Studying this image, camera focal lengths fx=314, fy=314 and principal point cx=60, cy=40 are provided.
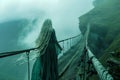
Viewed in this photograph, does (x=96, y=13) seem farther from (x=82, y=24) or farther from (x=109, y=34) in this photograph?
(x=109, y=34)

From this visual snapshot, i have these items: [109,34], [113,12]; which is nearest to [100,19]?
[113,12]

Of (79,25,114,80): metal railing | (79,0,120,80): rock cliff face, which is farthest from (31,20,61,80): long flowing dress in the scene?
(79,0,120,80): rock cliff face

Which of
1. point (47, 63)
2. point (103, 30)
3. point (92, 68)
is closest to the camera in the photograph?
point (47, 63)

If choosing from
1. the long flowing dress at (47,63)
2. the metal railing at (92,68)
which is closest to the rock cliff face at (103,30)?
the metal railing at (92,68)

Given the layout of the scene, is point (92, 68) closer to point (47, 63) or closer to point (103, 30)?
point (47, 63)

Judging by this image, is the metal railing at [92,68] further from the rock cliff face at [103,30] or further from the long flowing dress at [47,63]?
the rock cliff face at [103,30]

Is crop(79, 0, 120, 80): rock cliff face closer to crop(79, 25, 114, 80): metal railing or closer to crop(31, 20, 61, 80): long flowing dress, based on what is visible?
crop(79, 25, 114, 80): metal railing

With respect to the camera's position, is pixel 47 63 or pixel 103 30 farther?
pixel 103 30

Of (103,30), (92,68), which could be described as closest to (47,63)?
(92,68)
